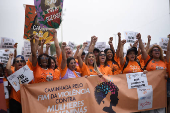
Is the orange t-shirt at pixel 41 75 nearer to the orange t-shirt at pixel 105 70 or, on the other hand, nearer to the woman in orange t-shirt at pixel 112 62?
the orange t-shirt at pixel 105 70

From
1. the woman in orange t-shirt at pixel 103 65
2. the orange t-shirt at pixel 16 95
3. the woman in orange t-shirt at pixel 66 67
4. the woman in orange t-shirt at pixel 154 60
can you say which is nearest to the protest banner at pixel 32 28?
the woman in orange t-shirt at pixel 66 67

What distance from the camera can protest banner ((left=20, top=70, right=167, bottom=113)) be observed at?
385 cm

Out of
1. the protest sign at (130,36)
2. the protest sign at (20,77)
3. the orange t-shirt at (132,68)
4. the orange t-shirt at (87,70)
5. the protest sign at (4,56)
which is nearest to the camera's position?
the protest sign at (20,77)

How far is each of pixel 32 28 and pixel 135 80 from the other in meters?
3.59

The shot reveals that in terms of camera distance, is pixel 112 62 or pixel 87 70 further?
pixel 112 62

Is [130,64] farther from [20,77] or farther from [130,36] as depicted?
[20,77]

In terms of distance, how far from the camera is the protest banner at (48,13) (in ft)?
14.9

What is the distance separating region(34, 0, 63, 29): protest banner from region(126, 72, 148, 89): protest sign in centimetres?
246

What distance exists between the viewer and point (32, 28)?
17.8ft

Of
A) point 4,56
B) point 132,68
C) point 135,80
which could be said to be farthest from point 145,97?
point 4,56

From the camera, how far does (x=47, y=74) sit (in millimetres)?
4055

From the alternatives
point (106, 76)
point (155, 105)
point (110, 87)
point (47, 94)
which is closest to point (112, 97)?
point (110, 87)

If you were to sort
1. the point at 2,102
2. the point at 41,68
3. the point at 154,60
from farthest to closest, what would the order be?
1. the point at 154,60
2. the point at 41,68
3. the point at 2,102

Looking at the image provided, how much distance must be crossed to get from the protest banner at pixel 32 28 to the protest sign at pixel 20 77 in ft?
5.43
